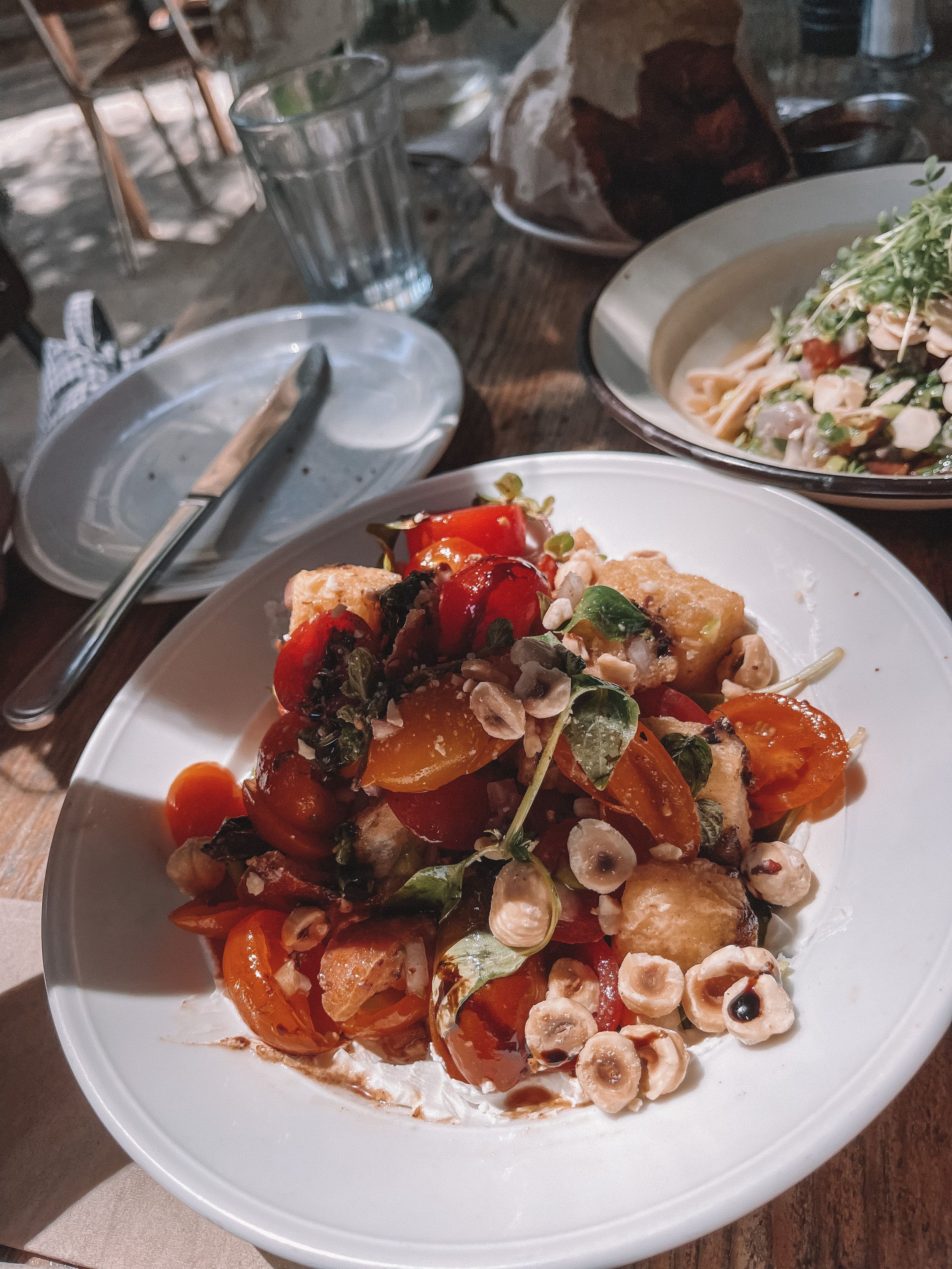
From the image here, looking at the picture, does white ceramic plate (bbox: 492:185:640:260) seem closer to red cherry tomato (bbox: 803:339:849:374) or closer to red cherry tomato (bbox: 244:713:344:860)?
red cherry tomato (bbox: 803:339:849:374)

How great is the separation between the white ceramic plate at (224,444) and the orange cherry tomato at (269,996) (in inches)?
17.4

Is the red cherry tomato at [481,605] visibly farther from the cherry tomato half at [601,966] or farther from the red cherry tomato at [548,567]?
the cherry tomato half at [601,966]

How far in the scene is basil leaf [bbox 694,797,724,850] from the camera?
629 millimetres

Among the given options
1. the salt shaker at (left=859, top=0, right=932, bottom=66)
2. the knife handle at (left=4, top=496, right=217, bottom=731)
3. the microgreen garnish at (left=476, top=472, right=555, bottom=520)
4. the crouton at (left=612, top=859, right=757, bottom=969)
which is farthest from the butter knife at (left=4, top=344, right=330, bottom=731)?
the salt shaker at (left=859, top=0, right=932, bottom=66)

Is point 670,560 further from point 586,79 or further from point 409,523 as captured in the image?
point 586,79

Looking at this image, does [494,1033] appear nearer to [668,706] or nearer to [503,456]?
[668,706]

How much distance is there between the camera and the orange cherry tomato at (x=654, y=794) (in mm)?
609

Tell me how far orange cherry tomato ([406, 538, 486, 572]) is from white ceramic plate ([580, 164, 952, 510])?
343mm

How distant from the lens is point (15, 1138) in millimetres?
710

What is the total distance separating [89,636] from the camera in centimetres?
92

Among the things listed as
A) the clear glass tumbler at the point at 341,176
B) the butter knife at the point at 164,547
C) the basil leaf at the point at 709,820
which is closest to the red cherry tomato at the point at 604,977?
the basil leaf at the point at 709,820

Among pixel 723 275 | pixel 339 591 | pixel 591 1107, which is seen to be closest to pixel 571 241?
pixel 723 275

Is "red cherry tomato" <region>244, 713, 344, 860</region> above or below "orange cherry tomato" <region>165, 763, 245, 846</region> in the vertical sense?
above

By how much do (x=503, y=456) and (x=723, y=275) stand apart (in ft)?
1.35
